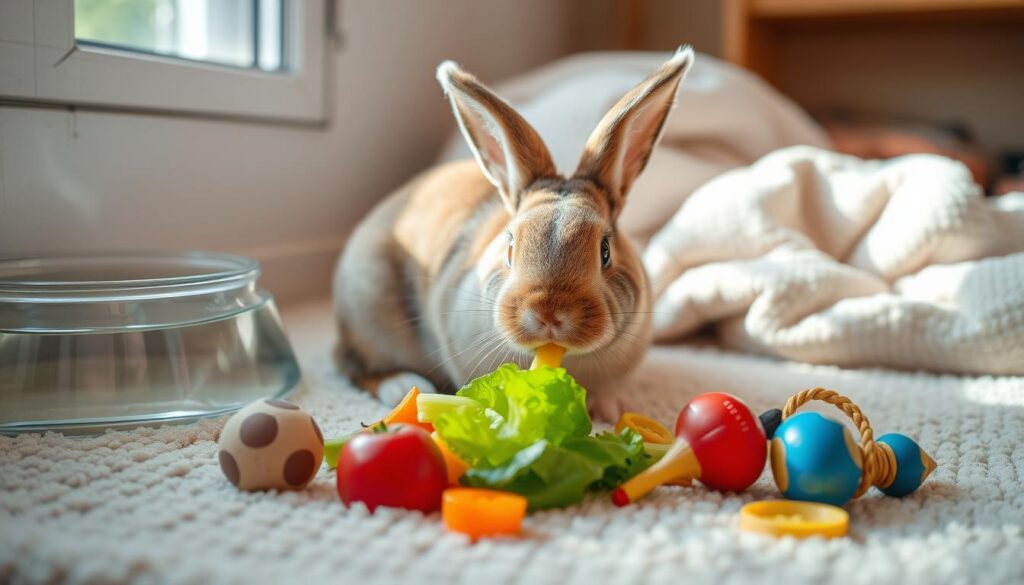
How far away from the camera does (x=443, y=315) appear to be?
1340mm

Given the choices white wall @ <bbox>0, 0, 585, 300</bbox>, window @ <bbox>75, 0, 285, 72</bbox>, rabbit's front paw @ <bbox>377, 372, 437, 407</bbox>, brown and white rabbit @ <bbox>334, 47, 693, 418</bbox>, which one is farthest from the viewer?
window @ <bbox>75, 0, 285, 72</bbox>

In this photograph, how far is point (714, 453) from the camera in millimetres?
907

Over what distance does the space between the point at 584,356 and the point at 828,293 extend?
57 centimetres

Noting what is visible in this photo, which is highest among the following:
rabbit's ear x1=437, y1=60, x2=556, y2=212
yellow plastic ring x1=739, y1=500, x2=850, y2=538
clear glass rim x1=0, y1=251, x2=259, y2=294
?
rabbit's ear x1=437, y1=60, x2=556, y2=212

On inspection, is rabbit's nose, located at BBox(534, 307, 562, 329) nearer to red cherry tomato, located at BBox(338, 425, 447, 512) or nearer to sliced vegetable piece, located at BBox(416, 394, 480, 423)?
sliced vegetable piece, located at BBox(416, 394, 480, 423)

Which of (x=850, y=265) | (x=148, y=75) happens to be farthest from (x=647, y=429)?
(x=148, y=75)

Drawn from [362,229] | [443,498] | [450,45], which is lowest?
[443,498]

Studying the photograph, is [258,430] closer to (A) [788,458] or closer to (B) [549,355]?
(B) [549,355]

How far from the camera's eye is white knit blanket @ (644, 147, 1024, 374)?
1.46 meters

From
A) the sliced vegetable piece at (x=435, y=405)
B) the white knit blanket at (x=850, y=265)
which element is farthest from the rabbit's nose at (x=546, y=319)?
the white knit blanket at (x=850, y=265)

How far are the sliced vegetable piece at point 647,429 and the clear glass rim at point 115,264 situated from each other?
570mm

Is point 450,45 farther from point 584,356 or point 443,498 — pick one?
point 443,498

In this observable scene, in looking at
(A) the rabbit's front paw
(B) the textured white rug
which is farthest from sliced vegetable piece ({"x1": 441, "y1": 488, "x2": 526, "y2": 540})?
(A) the rabbit's front paw

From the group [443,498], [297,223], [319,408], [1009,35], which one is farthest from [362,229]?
[1009,35]
